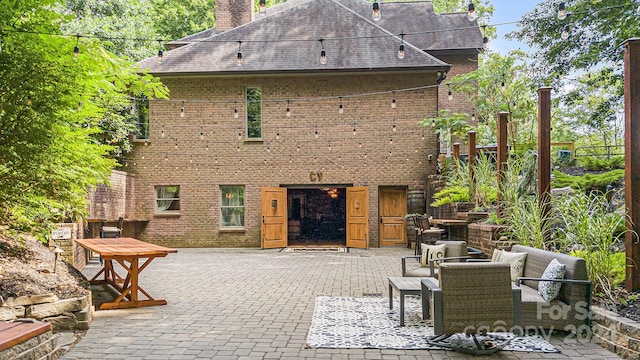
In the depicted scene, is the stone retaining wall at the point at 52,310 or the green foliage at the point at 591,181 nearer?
the stone retaining wall at the point at 52,310

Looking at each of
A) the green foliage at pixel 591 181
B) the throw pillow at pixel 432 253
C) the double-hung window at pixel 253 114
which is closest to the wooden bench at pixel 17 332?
the throw pillow at pixel 432 253

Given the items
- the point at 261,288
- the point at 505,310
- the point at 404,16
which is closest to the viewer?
the point at 505,310

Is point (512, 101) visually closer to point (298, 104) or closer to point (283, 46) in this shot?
point (298, 104)

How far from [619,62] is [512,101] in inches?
144

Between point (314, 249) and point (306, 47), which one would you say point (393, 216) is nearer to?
point (314, 249)

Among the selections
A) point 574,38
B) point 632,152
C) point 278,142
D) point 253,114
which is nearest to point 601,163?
point 574,38

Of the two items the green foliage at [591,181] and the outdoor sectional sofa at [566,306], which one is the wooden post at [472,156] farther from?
the outdoor sectional sofa at [566,306]

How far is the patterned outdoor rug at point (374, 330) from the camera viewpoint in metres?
4.09

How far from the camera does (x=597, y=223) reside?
463cm

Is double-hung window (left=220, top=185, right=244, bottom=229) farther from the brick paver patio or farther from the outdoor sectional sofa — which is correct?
the outdoor sectional sofa

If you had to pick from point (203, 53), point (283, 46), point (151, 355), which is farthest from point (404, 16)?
point (151, 355)

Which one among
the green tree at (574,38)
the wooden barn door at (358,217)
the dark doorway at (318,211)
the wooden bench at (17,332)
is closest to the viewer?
the wooden bench at (17,332)

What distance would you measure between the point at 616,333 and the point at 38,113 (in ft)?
19.6

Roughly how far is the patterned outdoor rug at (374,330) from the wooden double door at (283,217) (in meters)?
7.93
